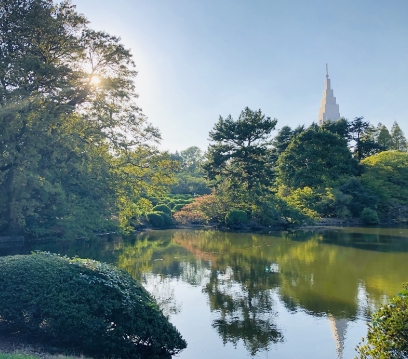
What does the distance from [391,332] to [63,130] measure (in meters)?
15.3

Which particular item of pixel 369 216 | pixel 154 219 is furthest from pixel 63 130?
pixel 369 216


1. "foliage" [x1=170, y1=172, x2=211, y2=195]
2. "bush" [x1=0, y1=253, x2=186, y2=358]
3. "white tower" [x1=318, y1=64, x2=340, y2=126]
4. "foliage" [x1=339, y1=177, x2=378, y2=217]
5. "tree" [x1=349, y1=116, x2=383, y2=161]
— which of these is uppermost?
"white tower" [x1=318, y1=64, x2=340, y2=126]

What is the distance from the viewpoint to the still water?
239 inches

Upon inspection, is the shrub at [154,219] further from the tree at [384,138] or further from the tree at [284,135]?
the tree at [384,138]

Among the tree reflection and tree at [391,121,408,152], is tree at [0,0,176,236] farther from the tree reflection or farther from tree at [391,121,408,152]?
tree at [391,121,408,152]

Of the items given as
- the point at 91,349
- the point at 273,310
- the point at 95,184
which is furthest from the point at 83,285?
the point at 95,184

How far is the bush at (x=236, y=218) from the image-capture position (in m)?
27.2

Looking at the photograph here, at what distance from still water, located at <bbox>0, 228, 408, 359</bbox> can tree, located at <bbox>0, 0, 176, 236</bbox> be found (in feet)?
6.18

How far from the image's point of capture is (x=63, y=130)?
53.2ft

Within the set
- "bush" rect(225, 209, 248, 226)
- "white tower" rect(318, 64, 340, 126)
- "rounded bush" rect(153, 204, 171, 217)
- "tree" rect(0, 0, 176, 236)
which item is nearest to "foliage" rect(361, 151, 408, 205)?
"bush" rect(225, 209, 248, 226)

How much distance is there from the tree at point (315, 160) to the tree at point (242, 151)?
218 inches

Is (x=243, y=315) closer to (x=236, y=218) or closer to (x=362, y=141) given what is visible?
(x=236, y=218)

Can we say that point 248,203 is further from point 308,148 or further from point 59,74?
point 59,74

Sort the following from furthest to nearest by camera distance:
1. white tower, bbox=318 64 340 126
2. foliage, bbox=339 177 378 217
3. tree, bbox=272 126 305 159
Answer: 1. white tower, bbox=318 64 340 126
2. tree, bbox=272 126 305 159
3. foliage, bbox=339 177 378 217
